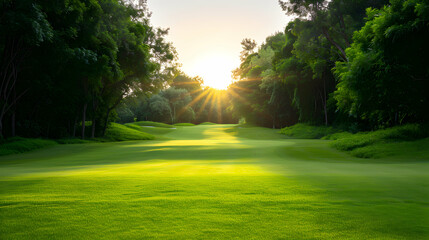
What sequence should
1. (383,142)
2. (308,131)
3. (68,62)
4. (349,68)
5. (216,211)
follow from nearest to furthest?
(216,211) < (383,142) < (349,68) < (68,62) < (308,131)

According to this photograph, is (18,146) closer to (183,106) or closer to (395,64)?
(395,64)

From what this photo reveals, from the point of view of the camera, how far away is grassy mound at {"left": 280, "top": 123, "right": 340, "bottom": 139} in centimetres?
2473

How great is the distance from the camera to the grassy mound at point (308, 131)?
24.7 metres

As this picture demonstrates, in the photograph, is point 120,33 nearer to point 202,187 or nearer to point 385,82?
point 385,82

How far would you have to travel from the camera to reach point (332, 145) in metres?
13.6

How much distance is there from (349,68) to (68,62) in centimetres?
1508

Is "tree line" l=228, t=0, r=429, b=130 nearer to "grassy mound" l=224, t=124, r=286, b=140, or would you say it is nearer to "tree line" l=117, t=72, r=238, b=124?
"grassy mound" l=224, t=124, r=286, b=140

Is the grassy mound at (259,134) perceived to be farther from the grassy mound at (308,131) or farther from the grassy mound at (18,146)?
the grassy mound at (18,146)

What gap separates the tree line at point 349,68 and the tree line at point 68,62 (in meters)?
11.8

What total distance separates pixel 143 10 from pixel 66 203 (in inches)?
900

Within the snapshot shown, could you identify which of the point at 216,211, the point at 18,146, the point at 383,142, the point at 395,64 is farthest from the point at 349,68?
the point at 18,146

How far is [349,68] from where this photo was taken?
1287 centimetres

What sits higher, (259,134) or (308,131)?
(308,131)

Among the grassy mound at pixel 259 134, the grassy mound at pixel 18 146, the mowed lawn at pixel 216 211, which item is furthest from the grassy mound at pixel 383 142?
the grassy mound at pixel 18 146
